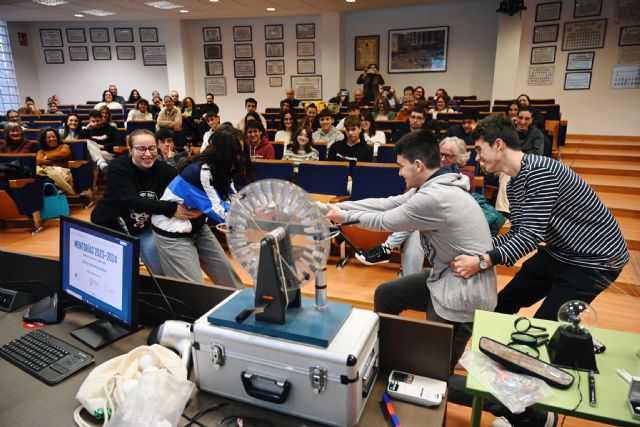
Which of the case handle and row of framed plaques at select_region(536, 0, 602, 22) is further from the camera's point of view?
row of framed plaques at select_region(536, 0, 602, 22)

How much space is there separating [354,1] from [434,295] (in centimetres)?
864

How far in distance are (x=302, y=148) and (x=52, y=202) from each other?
301 centimetres

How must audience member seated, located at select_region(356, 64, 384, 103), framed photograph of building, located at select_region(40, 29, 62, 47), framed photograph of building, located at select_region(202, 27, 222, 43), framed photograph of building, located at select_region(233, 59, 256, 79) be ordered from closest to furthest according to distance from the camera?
audience member seated, located at select_region(356, 64, 384, 103) < framed photograph of building, located at select_region(202, 27, 222, 43) < framed photograph of building, located at select_region(233, 59, 256, 79) < framed photograph of building, located at select_region(40, 29, 62, 47)

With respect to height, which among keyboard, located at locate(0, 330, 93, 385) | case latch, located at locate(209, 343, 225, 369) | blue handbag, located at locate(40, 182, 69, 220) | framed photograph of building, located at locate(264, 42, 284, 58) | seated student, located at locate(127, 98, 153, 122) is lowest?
blue handbag, located at locate(40, 182, 69, 220)

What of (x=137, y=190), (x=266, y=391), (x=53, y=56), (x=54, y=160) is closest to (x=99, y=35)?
(x=53, y=56)

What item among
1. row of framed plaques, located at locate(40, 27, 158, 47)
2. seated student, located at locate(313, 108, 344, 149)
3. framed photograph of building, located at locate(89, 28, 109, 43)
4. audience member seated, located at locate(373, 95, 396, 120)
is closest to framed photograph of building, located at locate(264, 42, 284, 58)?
row of framed plaques, located at locate(40, 27, 158, 47)

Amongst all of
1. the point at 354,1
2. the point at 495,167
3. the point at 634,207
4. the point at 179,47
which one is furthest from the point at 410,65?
the point at 495,167

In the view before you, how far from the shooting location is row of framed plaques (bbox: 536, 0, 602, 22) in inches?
326

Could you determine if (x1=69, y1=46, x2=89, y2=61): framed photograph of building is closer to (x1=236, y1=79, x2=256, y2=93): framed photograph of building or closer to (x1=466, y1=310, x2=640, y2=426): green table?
(x1=236, y1=79, x2=256, y2=93): framed photograph of building

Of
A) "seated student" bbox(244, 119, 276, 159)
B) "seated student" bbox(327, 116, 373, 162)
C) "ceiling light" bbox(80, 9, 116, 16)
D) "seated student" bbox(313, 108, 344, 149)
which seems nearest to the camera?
"seated student" bbox(327, 116, 373, 162)

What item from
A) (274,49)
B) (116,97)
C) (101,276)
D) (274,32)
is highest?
(274,32)

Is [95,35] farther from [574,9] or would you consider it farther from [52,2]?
[574,9]

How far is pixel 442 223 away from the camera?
1.63 meters

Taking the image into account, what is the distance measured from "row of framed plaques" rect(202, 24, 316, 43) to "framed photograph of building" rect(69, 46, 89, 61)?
392 cm
